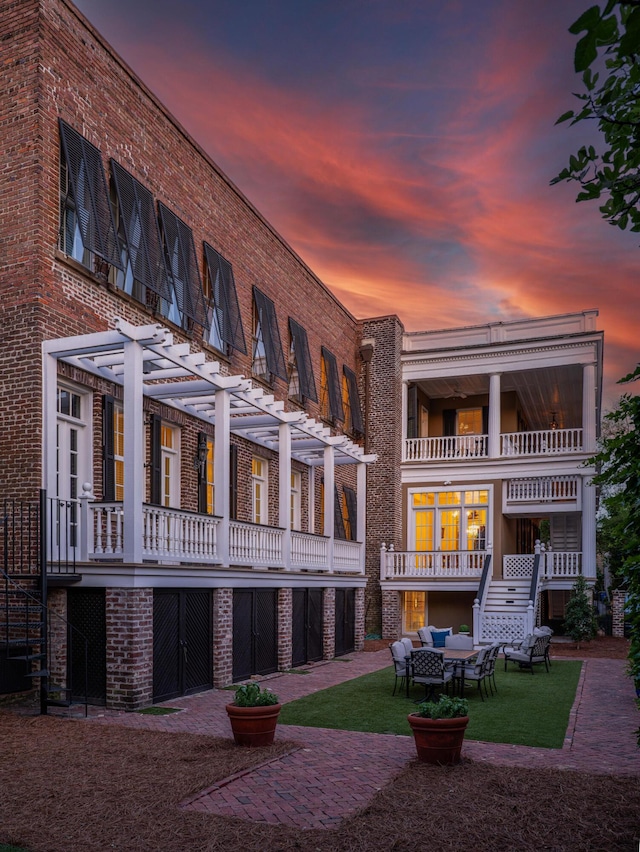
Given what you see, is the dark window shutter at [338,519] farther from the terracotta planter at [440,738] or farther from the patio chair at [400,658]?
the terracotta planter at [440,738]

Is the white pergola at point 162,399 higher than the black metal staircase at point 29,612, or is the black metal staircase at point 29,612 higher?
the white pergola at point 162,399

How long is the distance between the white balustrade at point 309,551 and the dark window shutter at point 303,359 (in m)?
4.61

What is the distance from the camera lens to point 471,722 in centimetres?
1061

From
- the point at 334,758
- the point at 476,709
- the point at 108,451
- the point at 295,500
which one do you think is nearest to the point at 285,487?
the point at 108,451

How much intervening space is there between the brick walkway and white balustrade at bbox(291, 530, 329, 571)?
4501 mm

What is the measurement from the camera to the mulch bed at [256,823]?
18.7 feet

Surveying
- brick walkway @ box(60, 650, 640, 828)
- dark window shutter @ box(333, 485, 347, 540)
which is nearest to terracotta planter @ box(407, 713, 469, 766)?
brick walkway @ box(60, 650, 640, 828)

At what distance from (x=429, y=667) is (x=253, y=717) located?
4.24m

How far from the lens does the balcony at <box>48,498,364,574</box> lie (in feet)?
37.4

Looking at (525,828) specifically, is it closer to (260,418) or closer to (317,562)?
(260,418)

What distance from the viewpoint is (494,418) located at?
25.4 m

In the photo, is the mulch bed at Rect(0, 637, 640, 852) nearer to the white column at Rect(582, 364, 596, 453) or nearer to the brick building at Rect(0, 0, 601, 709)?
the brick building at Rect(0, 0, 601, 709)

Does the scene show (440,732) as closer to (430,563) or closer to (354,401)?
(430,563)

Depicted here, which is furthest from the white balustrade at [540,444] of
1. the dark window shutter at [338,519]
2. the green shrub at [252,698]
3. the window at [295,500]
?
the green shrub at [252,698]
